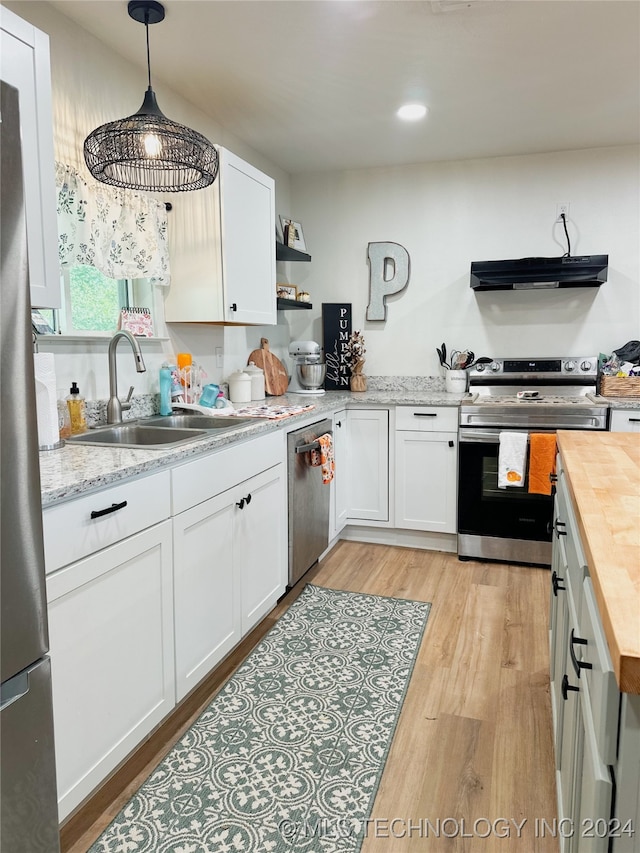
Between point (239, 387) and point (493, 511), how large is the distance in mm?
1633

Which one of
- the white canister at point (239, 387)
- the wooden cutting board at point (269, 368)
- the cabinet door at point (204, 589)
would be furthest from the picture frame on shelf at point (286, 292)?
the cabinet door at point (204, 589)

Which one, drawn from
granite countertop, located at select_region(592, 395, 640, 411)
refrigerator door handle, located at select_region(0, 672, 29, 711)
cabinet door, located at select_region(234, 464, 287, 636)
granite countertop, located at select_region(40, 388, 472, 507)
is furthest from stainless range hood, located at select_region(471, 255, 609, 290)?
refrigerator door handle, located at select_region(0, 672, 29, 711)

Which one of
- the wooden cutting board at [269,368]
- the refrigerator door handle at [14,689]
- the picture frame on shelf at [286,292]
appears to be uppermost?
the picture frame on shelf at [286,292]

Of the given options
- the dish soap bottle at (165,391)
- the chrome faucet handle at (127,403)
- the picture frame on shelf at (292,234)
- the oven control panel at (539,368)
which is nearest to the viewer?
the chrome faucet handle at (127,403)

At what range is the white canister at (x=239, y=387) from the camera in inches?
131

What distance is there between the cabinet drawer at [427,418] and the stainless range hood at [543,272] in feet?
2.75

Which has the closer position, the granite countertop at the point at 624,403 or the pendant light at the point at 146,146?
the pendant light at the point at 146,146

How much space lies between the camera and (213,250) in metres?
2.76

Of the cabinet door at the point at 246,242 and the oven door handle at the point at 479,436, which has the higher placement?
the cabinet door at the point at 246,242

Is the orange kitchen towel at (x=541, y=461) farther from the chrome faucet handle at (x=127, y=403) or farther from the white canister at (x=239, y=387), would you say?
the chrome faucet handle at (x=127, y=403)

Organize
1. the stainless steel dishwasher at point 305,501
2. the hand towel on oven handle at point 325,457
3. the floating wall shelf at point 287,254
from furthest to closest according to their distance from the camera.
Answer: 1. the floating wall shelf at point 287,254
2. the hand towel on oven handle at point 325,457
3. the stainless steel dishwasher at point 305,501

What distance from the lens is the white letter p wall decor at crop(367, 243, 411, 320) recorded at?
407 centimetres

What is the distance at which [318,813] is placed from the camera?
→ 1.59 meters

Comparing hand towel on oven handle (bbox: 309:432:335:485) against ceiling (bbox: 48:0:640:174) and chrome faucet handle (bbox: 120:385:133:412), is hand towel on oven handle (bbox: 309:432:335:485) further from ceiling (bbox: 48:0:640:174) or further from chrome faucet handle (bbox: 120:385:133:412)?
ceiling (bbox: 48:0:640:174)
